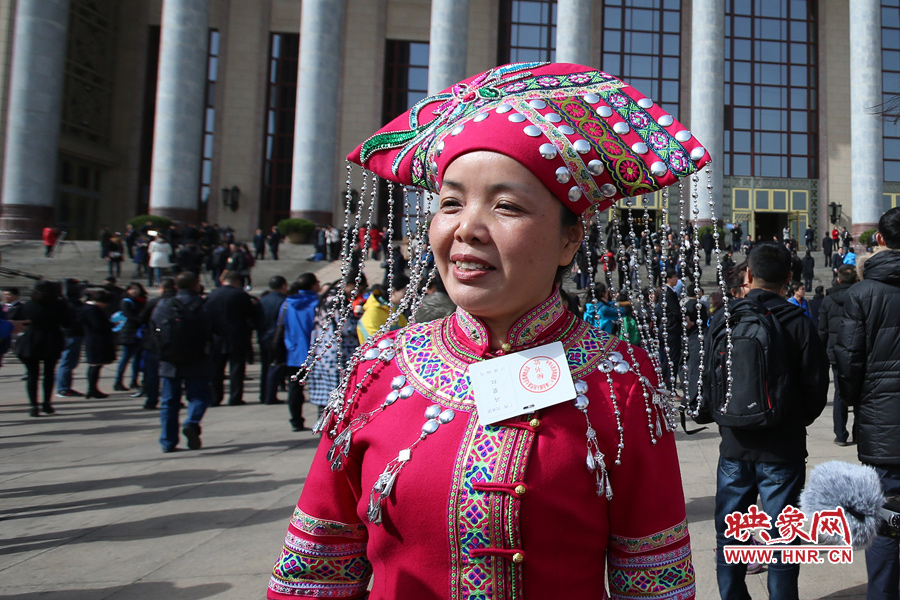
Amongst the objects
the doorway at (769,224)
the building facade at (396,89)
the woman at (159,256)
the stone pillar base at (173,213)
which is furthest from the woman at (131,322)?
the doorway at (769,224)

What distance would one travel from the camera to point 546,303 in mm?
1532

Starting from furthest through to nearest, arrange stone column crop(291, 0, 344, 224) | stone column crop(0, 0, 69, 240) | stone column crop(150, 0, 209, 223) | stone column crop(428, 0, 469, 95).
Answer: stone column crop(291, 0, 344, 224)
stone column crop(428, 0, 469, 95)
stone column crop(150, 0, 209, 223)
stone column crop(0, 0, 69, 240)

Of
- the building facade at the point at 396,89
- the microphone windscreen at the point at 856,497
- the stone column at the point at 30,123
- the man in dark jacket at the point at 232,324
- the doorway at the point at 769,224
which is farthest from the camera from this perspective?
the doorway at the point at 769,224

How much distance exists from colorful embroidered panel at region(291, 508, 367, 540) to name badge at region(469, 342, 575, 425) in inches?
16.1

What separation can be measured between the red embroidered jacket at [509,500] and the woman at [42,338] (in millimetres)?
8296

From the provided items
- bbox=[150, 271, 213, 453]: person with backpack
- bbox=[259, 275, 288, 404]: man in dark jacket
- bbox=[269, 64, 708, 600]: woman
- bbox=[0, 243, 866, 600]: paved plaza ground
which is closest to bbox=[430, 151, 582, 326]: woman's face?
bbox=[269, 64, 708, 600]: woman

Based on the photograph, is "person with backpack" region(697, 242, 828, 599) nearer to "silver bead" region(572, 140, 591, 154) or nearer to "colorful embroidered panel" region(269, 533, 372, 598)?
"silver bead" region(572, 140, 591, 154)

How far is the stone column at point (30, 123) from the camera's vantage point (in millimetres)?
22922

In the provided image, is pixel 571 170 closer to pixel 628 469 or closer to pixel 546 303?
pixel 546 303

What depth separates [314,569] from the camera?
1515 mm

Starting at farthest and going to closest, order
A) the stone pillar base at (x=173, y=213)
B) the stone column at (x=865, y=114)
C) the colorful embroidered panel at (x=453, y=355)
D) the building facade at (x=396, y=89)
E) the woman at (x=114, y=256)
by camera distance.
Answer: the building facade at (x=396, y=89), the stone column at (x=865, y=114), the stone pillar base at (x=173, y=213), the woman at (x=114, y=256), the colorful embroidered panel at (x=453, y=355)

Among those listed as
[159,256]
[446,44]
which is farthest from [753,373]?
[446,44]

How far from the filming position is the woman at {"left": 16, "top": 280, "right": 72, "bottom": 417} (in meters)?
8.38

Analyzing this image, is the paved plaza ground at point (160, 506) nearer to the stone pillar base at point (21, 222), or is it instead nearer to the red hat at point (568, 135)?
the red hat at point (568, 135)
